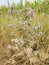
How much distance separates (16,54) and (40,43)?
0.99 feet

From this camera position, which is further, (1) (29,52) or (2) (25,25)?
(2) (25,25)

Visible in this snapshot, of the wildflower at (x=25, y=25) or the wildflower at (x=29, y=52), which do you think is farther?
the wildflower at (x=25, y=25)

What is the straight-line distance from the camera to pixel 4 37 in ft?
12.6

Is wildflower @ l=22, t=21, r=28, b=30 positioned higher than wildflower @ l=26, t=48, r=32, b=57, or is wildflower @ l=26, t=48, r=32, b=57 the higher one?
wildflower @ l=22, t=21, r=28, b=30

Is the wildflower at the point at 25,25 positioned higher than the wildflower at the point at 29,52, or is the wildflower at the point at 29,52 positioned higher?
the wildflower at the point at 25,25

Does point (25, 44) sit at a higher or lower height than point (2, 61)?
higher

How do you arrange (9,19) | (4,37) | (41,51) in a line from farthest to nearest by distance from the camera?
(9,19)
(4,37)
(41,51)

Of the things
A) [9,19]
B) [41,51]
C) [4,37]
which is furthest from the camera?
[9,19]

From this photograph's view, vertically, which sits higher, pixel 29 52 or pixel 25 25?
pixel 25 25

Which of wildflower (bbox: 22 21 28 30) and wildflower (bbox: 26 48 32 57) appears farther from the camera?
wildflower (bbox: 22 21 28 30)

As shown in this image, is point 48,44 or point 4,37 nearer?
point 48,44

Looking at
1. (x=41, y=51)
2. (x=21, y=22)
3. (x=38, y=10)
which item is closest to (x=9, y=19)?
(x=38, y=10)

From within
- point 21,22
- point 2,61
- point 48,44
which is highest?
point 21,22

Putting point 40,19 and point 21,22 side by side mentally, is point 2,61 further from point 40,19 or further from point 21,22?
point 40,19
